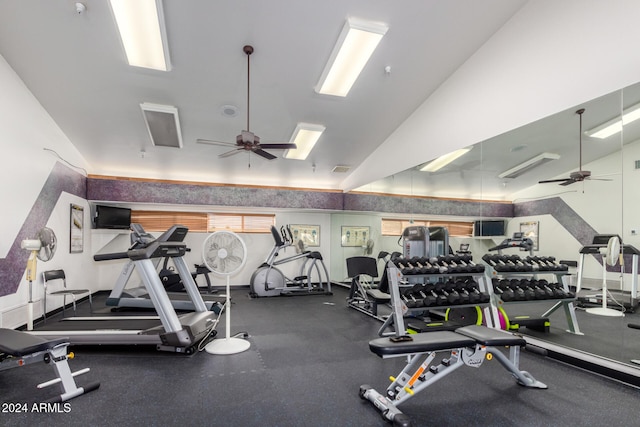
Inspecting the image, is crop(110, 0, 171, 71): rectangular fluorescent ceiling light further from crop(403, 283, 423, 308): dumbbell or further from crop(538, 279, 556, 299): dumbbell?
crop(538, 279, 556, 299): dumbbell

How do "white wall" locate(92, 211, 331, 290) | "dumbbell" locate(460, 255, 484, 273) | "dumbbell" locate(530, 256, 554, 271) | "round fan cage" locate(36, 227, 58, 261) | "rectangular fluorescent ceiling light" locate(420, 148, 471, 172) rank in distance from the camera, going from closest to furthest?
"dumbbell" locate(530, 256, 554, 271)
"dumbbell" locate(460, 255, 484, 273)
"round fan cage" locate(36, 227, 58, 261)
"rectangular fluorescent ceiling light" locate(420, 148, 471, 172)
"white wall" locate(92, 211, 331, 290)

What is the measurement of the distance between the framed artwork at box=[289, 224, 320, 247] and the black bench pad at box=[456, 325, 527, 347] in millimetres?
5739

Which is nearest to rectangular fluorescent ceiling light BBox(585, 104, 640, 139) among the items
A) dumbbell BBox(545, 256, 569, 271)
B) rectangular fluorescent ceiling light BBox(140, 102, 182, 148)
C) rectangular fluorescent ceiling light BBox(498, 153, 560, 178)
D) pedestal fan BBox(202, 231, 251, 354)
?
rectangular fluorescent ceiling light BBox(498, 153, 560, 178)

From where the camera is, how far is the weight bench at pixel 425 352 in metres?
2.12

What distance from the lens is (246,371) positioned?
9.52ft

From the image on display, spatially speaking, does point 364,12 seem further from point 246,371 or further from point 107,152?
point 107,152

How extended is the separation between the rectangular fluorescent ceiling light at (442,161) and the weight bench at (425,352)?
2.66m

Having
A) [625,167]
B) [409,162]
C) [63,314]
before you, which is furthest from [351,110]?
[63,314]

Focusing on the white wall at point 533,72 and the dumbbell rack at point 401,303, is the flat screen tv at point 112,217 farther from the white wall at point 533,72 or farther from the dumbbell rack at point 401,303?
the white wall at point 533,72

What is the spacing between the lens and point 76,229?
583 centimetres

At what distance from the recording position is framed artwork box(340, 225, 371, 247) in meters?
7.39

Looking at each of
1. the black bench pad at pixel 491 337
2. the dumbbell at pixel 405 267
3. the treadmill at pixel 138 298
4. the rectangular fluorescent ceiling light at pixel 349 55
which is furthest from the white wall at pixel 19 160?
the black bench pad at pixel 491 337

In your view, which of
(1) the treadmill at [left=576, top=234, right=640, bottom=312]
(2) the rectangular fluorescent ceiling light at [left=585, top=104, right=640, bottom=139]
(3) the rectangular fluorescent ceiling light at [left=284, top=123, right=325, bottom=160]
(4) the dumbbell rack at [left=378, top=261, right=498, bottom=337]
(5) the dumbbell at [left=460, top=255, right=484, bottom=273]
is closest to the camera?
(2) the rectangular fluorescent ceiling light at [left=585, top=104, right=640, bottom=139]

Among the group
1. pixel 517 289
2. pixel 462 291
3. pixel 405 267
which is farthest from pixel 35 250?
pixel 517 289
